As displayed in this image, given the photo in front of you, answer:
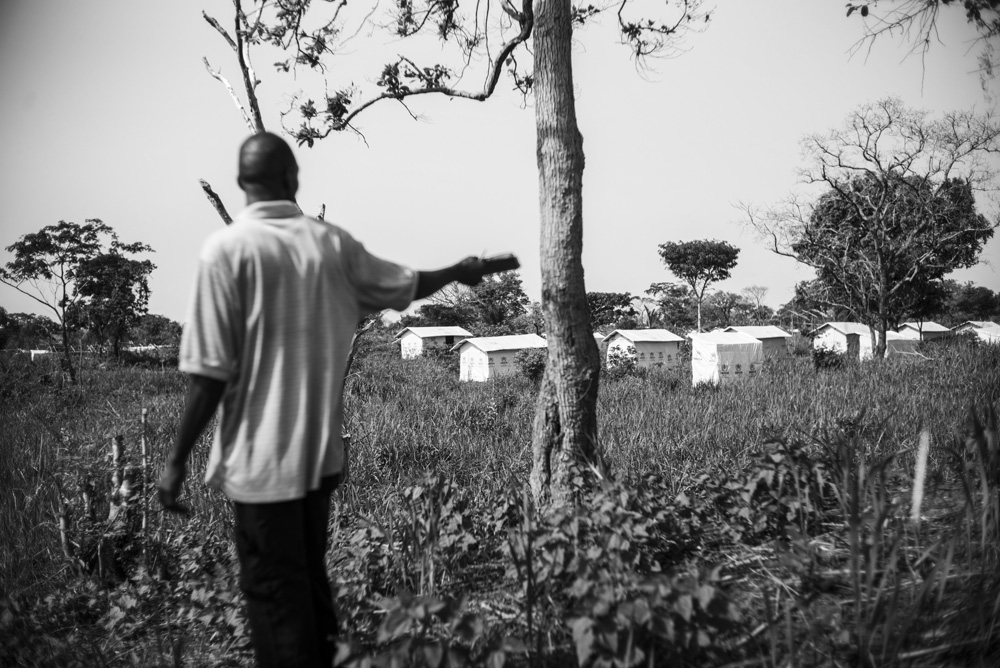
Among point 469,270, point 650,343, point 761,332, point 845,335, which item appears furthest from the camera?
point 845,335

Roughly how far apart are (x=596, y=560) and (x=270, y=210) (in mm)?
1665

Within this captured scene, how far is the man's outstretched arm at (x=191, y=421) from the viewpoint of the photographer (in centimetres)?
169

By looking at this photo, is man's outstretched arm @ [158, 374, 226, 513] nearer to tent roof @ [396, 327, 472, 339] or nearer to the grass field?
the grass field

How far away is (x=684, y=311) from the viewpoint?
5728 centimetres

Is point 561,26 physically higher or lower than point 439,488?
higher

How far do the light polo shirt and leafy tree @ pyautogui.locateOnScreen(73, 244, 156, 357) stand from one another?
29.2m

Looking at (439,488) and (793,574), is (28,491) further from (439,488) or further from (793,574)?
(793,574)

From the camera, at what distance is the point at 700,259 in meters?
48.5

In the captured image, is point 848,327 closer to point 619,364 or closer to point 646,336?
point 646,336

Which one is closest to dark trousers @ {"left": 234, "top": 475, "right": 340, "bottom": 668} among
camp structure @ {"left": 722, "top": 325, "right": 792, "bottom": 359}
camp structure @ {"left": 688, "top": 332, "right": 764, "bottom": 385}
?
camp structure @ {"left": 688, "top": 332, "right": 764, "bottom": 385}

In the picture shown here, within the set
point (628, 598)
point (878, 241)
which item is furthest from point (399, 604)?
point (878, 241)

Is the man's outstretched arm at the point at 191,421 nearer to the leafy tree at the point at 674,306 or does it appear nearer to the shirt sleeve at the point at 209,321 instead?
the shirt sleeve at the point at 209,321

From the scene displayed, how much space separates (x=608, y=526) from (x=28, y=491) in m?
5.10

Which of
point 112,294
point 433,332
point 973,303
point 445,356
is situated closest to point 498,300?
point 433,332
